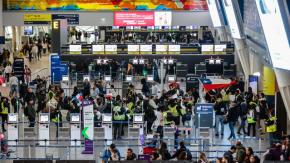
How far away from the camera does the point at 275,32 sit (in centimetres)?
2464

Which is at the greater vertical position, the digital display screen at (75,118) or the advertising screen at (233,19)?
the advertising screen at (233,19)

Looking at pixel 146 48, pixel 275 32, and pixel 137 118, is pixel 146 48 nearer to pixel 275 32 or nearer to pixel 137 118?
pixel 137 118

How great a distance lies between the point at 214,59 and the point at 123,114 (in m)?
18.7

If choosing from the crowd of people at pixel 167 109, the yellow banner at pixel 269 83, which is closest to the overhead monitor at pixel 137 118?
the crowd of people at pixel 167 109

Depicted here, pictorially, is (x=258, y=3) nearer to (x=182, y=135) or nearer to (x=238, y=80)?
(x=182, y=135)

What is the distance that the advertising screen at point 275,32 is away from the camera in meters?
23.0

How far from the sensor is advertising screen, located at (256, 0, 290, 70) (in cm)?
2298

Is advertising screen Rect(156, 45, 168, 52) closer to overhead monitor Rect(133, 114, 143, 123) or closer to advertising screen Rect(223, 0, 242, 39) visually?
advertising screen Rect(223, 0, 242, 39)

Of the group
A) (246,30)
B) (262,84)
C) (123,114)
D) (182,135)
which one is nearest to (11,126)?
(123,114)

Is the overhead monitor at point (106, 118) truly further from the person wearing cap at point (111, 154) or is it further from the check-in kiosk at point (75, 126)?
the person wearing cap at point (111, 154)

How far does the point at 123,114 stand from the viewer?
1067 inches

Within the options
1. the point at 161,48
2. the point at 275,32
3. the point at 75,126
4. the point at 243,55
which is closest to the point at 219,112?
the point at 275,32

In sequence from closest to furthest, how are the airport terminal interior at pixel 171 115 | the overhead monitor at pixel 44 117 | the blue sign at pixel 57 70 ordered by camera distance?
the airport terminal interior at pixel 171 115, the overhead monitor at pixel 44 117, the blue sign at pixel 57 70

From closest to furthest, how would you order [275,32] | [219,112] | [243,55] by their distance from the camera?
[275,32]
[219,112]
[243,55]
